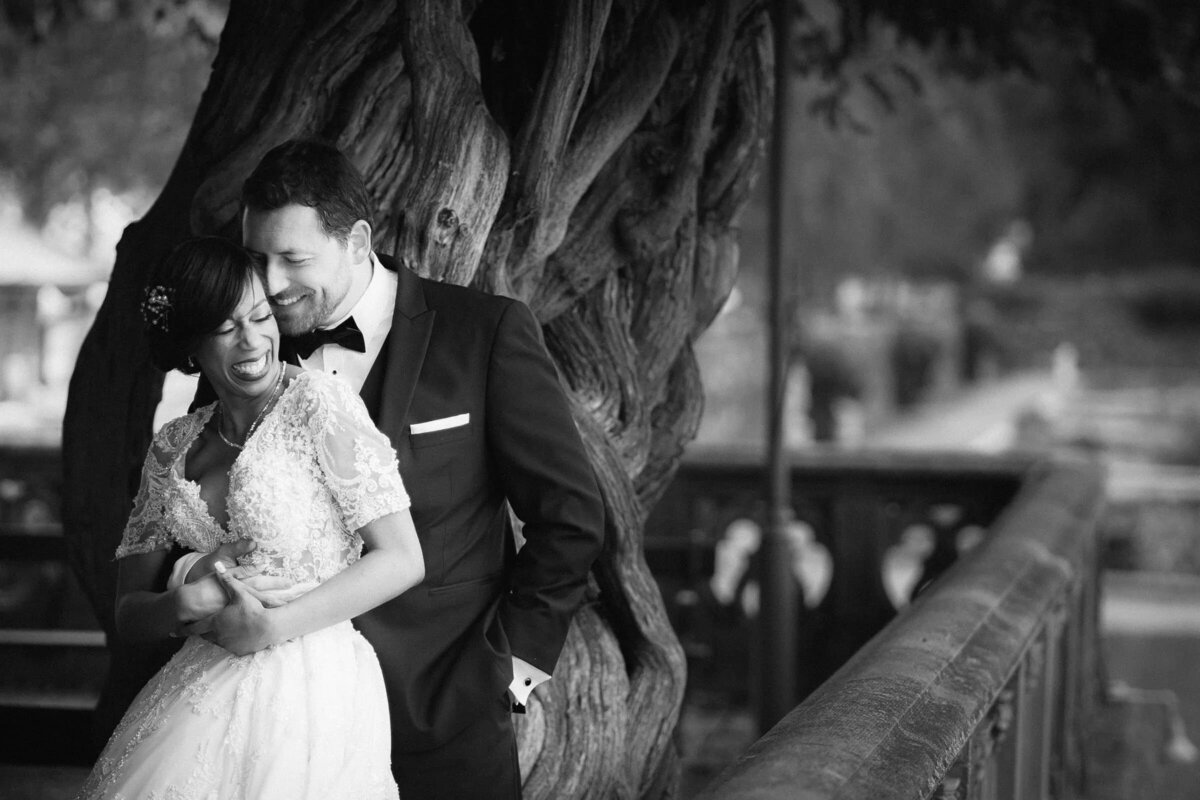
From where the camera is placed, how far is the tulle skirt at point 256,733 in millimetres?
2178

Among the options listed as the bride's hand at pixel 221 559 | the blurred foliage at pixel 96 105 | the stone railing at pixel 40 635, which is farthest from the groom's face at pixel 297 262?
the blurred foliage at pixel 96 105

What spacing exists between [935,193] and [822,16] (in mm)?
18158

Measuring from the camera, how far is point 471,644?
101 inches

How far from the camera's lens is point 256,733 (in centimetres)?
220

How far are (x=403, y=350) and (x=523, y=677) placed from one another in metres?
0.64

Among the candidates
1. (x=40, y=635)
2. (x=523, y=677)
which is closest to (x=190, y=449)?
(x=523, y=677)

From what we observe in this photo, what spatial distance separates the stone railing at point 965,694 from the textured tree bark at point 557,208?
0.73m

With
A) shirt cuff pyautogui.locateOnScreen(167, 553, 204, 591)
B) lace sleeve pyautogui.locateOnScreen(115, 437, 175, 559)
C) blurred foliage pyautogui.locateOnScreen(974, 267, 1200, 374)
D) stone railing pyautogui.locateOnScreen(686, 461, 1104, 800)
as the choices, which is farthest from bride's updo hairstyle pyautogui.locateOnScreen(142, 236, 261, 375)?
blurred foliage pyautogui.locateOnScreen(974, 267, 1200, 374)

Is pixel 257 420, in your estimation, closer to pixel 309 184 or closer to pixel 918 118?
pixel 309 184

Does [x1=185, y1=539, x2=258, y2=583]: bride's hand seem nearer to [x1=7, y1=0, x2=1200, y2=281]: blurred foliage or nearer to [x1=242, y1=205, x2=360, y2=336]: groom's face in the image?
[x1=242, y1=205, x2=360, y2=336]: groom's face

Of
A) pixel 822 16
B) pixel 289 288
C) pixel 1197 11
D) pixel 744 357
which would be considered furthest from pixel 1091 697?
pixel 744 357

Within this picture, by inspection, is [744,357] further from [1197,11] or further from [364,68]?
[364,68]

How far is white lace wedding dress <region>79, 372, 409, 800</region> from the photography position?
86.1 inches

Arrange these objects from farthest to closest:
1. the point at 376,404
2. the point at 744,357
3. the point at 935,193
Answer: the point at 935,193 → the point at 744,357 → the point at 376,404
